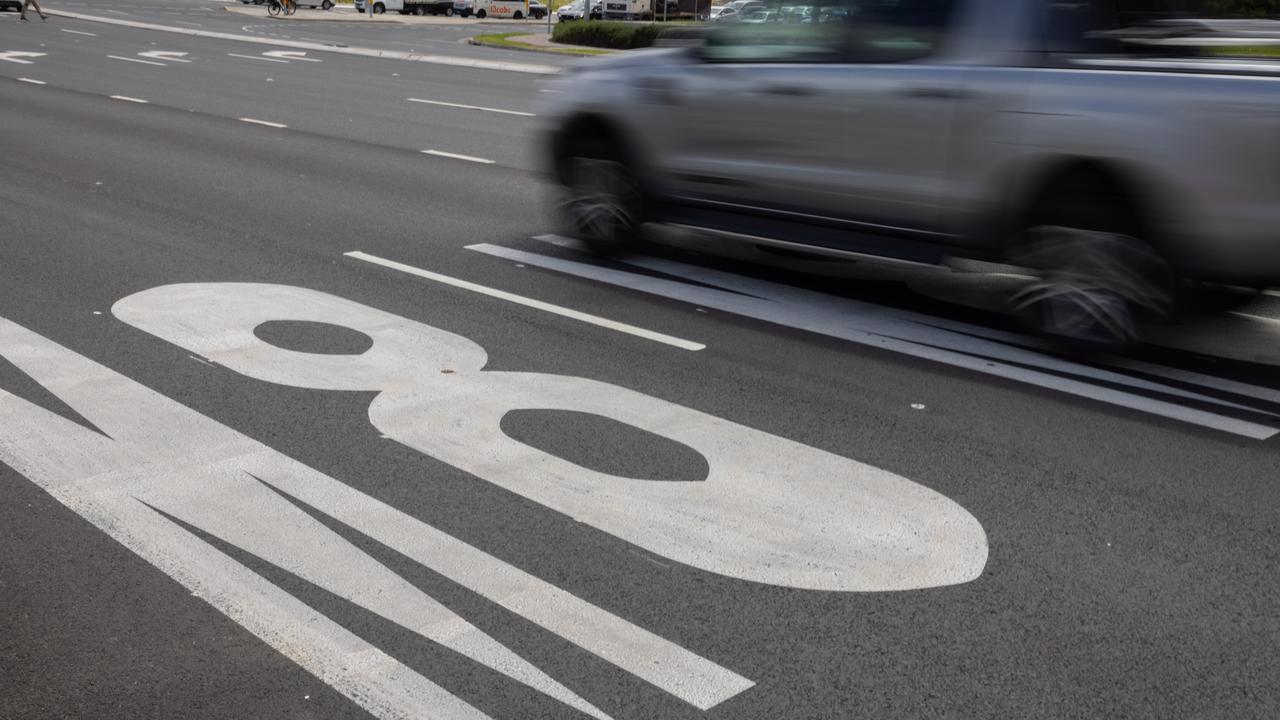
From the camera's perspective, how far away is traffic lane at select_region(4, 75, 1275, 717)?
11.9ft

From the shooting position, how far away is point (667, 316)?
7.36 metres

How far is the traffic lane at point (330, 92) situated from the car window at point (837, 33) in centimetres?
548

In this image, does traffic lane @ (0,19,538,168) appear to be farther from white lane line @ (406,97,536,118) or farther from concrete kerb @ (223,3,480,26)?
concrete kerb @ (223,3,480,26)

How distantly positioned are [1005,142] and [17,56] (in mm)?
25854

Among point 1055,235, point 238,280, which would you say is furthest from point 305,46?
point 1055,235

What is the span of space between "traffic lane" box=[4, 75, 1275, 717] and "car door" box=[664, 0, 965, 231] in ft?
2.91

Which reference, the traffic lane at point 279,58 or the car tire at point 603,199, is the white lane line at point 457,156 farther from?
the traffic lane at point 279,58

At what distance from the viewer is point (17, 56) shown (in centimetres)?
2723

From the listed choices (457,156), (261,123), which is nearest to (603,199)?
(457,156)

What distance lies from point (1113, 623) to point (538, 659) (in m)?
1.70

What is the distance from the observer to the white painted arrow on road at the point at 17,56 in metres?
26.0

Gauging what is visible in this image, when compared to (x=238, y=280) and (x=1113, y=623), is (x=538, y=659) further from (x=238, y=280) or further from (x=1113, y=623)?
(x=238, y=280)

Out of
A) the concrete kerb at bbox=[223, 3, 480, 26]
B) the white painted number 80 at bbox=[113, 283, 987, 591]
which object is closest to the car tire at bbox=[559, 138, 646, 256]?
the white painted number 80 at bbox=[113, 283, 987, 591]

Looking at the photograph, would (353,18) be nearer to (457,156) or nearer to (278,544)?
(457,156)
